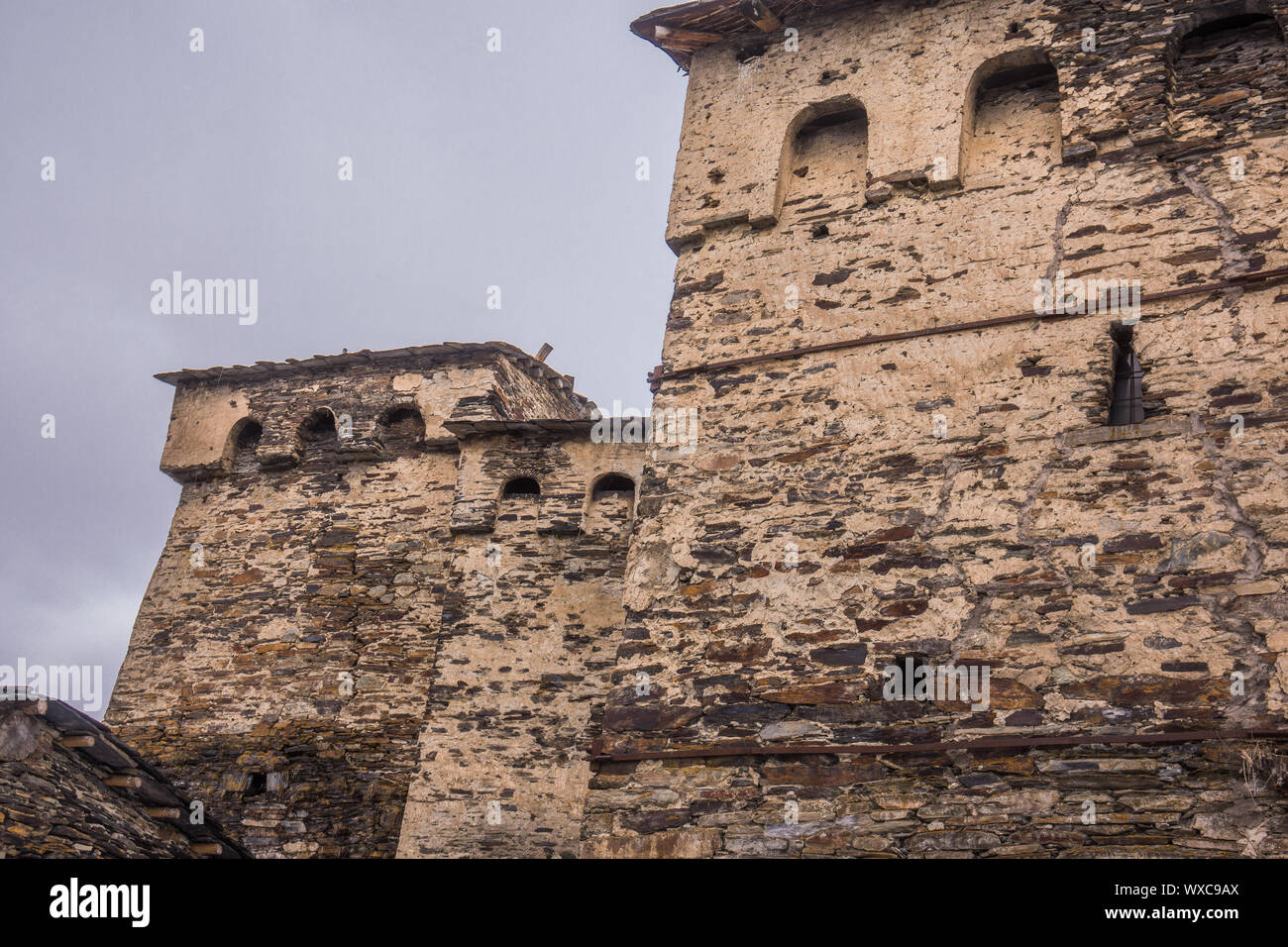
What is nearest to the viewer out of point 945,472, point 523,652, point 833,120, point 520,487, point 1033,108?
point 945,472

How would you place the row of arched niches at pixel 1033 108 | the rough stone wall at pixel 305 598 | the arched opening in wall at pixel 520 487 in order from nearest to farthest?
the row of arched niches at pixel 1033 108 < the rough stone wall at pixel 305 598 < the arched opening in wall at pixel 520 487

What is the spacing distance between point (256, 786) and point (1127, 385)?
9639mm

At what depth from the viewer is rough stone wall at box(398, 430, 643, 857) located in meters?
11.6

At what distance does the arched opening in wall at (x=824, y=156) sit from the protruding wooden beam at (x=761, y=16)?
0.88m

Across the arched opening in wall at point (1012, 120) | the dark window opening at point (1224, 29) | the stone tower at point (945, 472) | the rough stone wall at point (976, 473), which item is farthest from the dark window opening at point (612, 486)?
the dark window opening at point (1224, 29)

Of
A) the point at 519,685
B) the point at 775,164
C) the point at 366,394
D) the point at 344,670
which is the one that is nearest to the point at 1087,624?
the point at 775,164

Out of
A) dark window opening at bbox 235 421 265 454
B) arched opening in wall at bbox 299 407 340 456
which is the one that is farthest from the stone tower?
dark window opening at bbox 235 421 265 454

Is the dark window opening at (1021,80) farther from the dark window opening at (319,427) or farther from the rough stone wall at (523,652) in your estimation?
the dark window opening at (319,427)

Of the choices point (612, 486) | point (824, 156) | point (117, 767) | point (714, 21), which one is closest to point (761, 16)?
point (714, 21)

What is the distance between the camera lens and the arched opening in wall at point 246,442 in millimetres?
15352

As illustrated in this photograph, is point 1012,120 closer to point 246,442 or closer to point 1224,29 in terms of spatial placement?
point 1224,29

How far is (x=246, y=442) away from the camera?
51.1ft

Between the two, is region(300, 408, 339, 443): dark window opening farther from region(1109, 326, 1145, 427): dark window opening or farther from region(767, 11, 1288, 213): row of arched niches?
region(1109, 326, 1145, 427): dark window opening

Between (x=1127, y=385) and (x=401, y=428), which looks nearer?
(x=1127, y=385)
